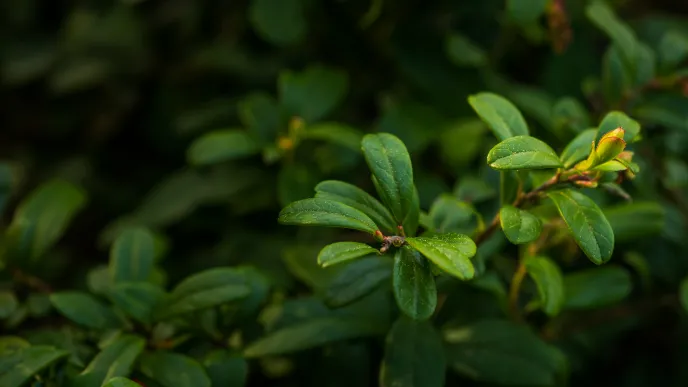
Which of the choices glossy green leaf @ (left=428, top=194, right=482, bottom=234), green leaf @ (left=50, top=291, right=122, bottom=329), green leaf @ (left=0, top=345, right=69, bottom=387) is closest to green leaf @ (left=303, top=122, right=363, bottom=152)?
glossy green leaf @ (left=428, top=194, right=482, bottom=234)

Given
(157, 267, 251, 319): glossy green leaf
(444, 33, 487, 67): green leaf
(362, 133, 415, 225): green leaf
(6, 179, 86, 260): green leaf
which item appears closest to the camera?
(362, 133, 415, 225): green leaf

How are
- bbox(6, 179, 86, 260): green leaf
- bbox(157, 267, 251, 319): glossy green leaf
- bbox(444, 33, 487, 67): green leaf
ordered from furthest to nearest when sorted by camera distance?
1. bbox(444, 33, 487, 67): green leaf
2. bbox(6, 179, 86, 260): green leaf
3. bbox(157, 267, 251, 319): glossy green leaf

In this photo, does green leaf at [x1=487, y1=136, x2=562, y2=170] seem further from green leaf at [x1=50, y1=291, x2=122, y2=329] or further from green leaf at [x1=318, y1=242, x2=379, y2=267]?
green leaf at [x1=50, y1=291, x2=122, y2=329]

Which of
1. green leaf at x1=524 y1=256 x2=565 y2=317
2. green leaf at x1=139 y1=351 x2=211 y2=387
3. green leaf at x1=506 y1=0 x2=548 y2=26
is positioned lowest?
green leaf at x1=524 y1=256 x2=565 y2=317

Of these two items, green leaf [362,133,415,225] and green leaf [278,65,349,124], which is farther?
green leaf [278,65,349,124]

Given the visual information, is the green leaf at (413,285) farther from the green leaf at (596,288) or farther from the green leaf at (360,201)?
the green leaf at (596,288)

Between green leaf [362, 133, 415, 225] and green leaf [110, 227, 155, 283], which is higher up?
green leaf [362, 133, 415, 225]

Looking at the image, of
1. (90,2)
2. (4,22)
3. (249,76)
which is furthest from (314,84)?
(4,22)

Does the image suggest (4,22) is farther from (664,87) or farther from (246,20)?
(664,87)
